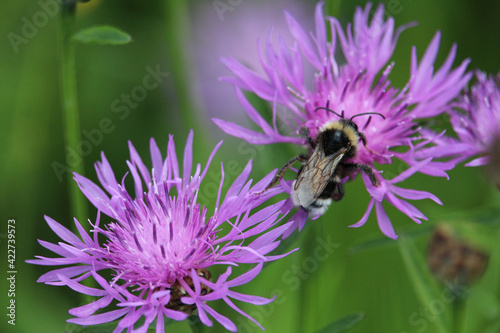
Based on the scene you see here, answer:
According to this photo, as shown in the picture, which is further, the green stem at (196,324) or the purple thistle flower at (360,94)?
the purple thistle flower at (360,94)

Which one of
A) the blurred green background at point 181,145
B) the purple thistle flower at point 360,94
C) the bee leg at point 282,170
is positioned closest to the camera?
the bee leg at point 282,170

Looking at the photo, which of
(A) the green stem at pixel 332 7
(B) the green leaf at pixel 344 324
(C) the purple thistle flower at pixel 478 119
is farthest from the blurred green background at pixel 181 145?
(B) the green leaf at pixel 344 324

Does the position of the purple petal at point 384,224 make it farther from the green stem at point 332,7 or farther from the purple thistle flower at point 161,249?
the green stem at point 332,7

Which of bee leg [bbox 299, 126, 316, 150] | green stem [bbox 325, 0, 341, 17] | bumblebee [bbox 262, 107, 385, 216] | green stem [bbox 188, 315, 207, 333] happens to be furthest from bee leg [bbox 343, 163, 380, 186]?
green stem [bbox 188, 315, 207, 333]

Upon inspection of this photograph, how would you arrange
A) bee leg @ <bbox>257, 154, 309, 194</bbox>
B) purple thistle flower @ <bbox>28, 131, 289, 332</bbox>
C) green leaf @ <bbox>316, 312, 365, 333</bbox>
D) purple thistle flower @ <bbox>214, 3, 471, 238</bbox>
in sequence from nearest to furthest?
purple thistle flower @ <bbox>28, 131, 289, 332</bbox>, green leaf @ <bbox>316, 312, 365, 333</bbox>, bee leg @ <bbox>257, 154, 309, 194</bbox>, purple thistle flower @ <bbox>214, 3, 471, 238</bbox>

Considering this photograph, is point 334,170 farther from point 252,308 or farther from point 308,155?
point 252,308

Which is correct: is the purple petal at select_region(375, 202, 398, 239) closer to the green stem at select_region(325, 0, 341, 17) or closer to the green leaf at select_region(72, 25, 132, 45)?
the green stem at select_region(325, 0, 341, 17)
